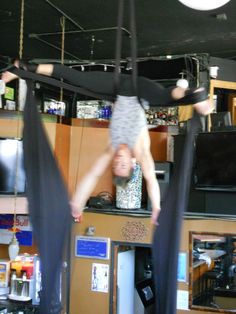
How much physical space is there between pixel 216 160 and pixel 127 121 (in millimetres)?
3173

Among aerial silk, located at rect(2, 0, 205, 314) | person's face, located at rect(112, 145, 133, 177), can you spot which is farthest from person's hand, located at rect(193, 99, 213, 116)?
person's face, located at rect(112, 145, 133, 177)

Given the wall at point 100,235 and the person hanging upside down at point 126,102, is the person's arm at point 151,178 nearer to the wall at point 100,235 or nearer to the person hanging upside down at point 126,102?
the person hanging upside down at point 126,102

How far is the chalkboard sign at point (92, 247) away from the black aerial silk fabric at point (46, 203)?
3.60 meters

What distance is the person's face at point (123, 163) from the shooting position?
1765 mm

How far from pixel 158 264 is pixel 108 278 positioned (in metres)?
3.71

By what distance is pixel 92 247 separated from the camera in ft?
18.3

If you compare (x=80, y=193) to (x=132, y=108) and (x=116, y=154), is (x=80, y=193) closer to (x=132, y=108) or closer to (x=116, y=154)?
(x=116, y=154)

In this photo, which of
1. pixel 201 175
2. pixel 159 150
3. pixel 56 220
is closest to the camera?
pixel 56 220

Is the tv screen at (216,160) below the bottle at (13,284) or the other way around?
the other way around

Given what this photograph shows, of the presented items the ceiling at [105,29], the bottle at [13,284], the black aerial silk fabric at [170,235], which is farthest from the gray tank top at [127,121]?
the bottle at [13,284]

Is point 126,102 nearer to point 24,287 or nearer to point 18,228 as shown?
point 24,287

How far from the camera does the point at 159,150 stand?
5895 mm

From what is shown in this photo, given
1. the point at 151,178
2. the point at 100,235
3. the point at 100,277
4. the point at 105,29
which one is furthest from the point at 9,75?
the point at 100,277

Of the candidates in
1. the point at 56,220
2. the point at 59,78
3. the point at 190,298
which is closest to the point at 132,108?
the point at 59,78
